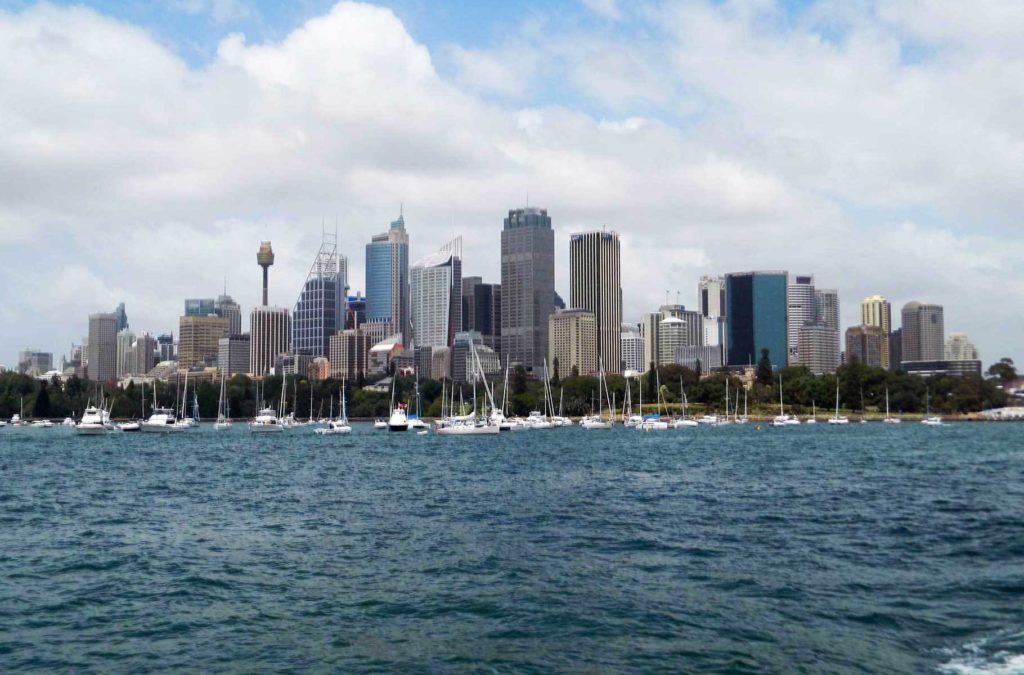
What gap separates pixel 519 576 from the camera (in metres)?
33.5

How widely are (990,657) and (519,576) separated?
1459 cm

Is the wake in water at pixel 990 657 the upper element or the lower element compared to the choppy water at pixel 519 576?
lower

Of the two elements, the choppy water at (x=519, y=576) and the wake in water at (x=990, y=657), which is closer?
the wake in water at (x=990, y=657)

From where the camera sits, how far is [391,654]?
2480 cm

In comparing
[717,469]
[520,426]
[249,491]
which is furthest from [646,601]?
[520,426]

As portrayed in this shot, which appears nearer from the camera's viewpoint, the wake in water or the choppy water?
the wake in water

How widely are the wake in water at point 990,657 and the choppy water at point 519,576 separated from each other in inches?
3.7

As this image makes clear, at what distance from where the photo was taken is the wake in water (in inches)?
920

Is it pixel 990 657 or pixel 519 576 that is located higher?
pixel 519 576

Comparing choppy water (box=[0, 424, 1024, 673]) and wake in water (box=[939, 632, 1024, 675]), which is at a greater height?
choppy water (box=[0, 424, 1024, 673])

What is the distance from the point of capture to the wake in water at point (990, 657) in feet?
76.7

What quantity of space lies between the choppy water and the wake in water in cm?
9

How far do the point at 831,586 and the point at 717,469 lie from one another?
48137 millimetres

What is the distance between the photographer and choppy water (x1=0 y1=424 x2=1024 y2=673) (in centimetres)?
2497
